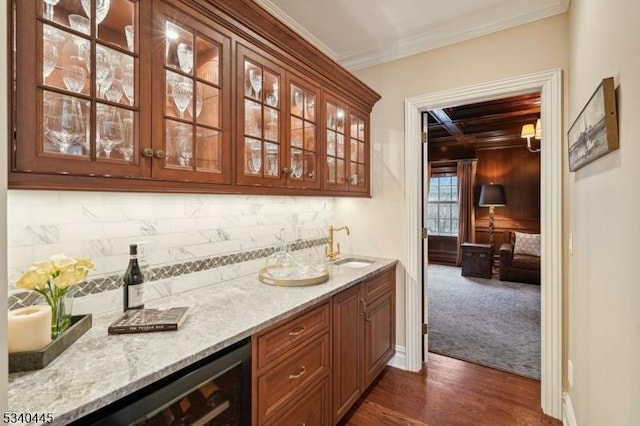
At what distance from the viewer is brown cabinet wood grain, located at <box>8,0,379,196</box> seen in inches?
37.1

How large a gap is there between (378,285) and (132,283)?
1.69m

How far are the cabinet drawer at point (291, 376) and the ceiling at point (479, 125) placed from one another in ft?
7.08

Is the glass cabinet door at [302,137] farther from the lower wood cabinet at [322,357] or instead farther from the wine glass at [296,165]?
the lower wood cabinet at [322,357]

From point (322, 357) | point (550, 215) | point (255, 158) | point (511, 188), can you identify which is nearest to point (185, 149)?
point (255, 158)

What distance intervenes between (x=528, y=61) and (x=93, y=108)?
268 centimetres

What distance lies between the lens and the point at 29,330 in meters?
0.91

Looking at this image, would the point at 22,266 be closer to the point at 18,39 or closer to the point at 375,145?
the point at 18,39

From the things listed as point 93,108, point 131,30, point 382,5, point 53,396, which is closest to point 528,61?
point 382,5

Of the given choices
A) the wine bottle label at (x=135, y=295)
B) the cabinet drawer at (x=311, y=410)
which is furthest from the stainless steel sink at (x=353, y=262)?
the wine bottle label at (x=135, y=295)

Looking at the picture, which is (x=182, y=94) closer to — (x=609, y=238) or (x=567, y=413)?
(x=609, y=238)

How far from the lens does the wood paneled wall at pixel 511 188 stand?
6129 millimetres

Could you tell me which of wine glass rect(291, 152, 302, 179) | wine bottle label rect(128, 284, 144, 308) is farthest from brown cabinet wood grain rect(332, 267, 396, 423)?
wine bottle label rect(128, 284, 144, 308)

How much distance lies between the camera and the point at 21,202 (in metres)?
1.16

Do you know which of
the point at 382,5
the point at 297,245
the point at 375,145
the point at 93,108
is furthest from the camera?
the point at 375,145
